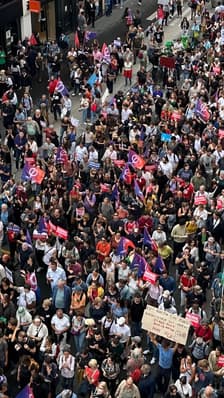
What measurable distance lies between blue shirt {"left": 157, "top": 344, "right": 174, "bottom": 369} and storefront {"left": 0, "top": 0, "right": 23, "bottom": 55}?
885 inches

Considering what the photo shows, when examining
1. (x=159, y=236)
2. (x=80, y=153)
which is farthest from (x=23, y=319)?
(x=80, y=153)

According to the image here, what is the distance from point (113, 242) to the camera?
18.3 meters

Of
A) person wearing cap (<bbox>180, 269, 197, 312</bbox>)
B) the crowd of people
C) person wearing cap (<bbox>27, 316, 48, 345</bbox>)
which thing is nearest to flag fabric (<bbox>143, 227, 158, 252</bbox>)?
the crowd of people

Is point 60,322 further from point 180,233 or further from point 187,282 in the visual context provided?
point 180,233

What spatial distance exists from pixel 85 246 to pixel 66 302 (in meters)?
1.81

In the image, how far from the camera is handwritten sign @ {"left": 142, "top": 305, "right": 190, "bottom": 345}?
14.8 m

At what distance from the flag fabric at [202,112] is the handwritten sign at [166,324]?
37.2 ft

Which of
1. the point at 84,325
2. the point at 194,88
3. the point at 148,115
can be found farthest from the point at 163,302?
the point at 194,88

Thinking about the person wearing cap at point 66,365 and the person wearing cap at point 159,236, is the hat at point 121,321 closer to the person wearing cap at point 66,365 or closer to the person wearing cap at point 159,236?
the person wearing cap at point 66,365

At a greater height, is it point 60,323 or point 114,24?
point 60,323

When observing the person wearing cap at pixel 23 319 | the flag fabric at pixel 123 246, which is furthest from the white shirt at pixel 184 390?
the flag fabric at pixel 123 246

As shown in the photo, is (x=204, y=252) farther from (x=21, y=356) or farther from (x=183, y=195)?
(x=21, y=356)

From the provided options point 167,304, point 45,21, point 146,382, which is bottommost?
point 45,21

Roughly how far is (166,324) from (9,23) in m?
23.0
